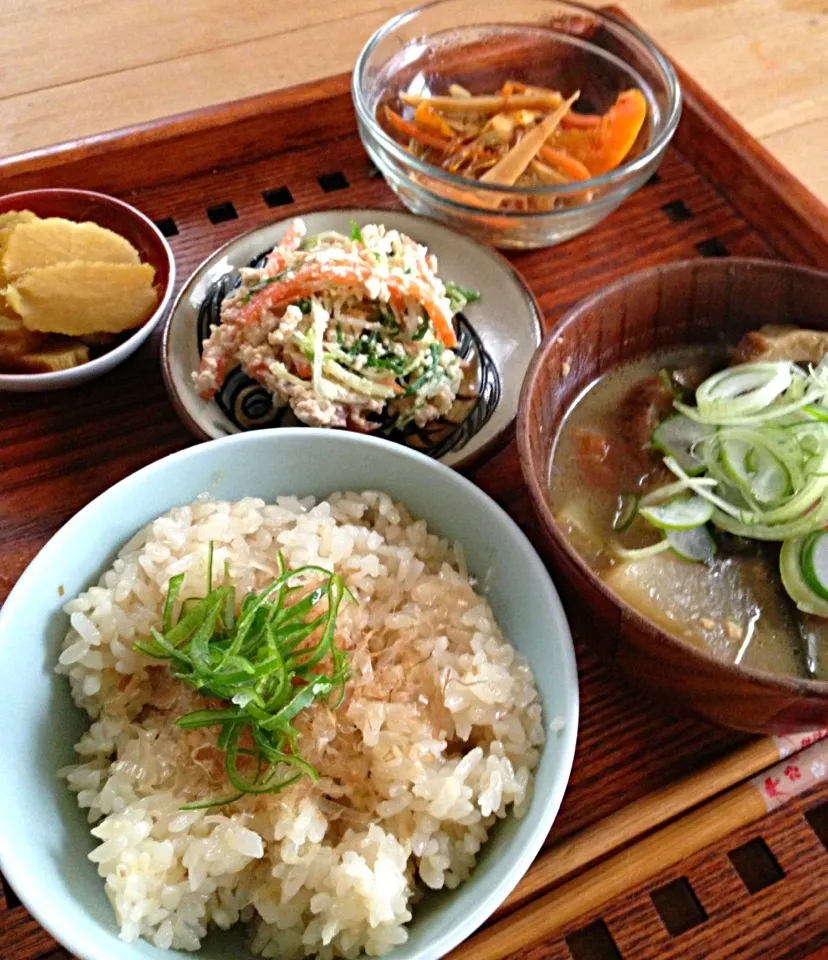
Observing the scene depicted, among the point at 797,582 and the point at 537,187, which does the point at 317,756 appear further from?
the point at 537,187

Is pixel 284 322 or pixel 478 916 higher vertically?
pixel 284 322

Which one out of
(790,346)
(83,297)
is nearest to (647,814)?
(790,346)

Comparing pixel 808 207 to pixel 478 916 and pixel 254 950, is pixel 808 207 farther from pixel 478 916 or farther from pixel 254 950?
pixel 254 950

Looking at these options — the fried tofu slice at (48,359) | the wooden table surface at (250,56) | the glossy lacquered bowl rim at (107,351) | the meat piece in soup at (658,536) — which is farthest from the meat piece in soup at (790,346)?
the fried tofu slice at (48,359)

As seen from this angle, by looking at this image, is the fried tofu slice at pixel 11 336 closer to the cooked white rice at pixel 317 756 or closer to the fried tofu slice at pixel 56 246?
the fried tofu slice at pixel 56 246

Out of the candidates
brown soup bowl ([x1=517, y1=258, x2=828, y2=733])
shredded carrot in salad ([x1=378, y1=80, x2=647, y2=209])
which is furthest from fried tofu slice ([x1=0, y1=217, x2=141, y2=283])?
brown soup bowl ([x1=517, y1=258, x2=828, y2=733])

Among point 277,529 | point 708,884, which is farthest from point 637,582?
point 277,529
